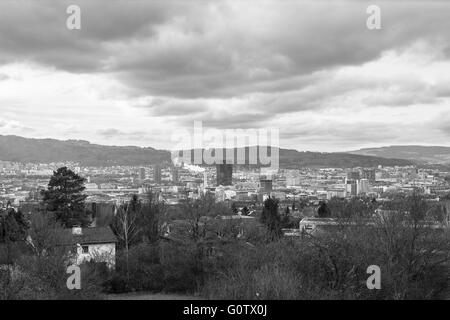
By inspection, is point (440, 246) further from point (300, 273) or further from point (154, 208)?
point (154, 208)

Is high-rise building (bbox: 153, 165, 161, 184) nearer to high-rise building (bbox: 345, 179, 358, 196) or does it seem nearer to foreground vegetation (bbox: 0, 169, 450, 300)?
high-rise building (bbox: 345, 179, 358, 196)

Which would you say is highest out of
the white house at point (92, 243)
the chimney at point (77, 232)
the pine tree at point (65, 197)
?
the pine tree at point (65, 197)

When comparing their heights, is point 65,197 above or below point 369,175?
below

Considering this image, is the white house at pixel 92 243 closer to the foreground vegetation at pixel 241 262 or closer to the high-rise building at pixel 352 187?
the foreground vegetation at pixel 241 262

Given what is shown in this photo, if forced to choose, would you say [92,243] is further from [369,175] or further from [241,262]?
[369,175]

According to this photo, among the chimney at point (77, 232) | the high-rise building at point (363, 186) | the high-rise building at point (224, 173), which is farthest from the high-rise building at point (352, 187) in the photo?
the chimney at point (77, 232)

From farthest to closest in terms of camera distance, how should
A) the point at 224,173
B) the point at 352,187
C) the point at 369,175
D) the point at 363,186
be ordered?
1. the point at 369,175
2. the point at 363,186
3. the point at 352,187
4. the point at 224,173

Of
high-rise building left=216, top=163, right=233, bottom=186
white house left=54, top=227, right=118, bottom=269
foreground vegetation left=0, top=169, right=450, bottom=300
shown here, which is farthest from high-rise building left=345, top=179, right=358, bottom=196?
white house left=54, top=227, right=118, bottom=269

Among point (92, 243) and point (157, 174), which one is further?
point (157, 174)

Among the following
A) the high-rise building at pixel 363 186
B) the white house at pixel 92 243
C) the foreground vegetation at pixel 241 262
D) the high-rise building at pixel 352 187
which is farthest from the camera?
the high-rise building at pixel 363 186

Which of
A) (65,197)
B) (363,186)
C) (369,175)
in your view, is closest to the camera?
(65,197)

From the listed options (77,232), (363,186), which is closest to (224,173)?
(363,186)

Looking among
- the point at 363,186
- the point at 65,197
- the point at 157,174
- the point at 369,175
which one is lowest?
the point at 363,186
